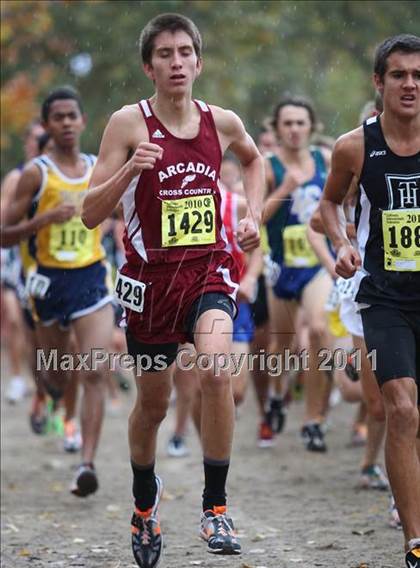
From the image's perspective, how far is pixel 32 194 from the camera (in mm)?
9250

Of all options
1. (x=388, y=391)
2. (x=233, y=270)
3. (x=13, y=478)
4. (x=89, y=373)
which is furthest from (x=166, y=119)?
(x=13, y=478)

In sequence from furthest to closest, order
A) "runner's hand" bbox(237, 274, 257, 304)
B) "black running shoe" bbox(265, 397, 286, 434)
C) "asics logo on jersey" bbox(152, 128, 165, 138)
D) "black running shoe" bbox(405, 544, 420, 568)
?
"black running shoe" bbox(265, 397, 286, 434)
"runner's hand" bbox(237, 274, 257, 304)
"asics logo on jersey" bbox(152, 128, 165, 138)
"black running shoe" bbox(405, 544, 420, 568)

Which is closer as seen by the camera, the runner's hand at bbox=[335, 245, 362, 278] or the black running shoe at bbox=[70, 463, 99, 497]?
the runner's hand at bbox=[335, 245, 362, 278]

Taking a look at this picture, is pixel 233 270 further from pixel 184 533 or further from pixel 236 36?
pixel 236 36

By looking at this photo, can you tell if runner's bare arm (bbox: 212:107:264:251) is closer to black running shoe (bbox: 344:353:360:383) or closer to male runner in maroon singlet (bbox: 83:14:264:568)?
male runner in maroon singlet (bbox: 83:14:264:568)

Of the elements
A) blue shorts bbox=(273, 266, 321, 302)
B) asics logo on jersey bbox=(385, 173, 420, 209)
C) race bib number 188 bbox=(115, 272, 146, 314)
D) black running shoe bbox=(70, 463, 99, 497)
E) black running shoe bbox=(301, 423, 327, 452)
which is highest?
blue shorts bbox=(273, 266, 321, 302)

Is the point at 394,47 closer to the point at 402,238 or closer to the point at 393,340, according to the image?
the point at 402,238

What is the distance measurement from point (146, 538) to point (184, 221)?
1.48m

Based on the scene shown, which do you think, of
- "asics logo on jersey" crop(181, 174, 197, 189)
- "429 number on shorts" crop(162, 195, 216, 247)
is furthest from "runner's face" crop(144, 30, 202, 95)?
"429 number on shorts" crop(162, 195, 216, 247)

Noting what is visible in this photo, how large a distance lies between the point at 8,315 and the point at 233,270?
9.75 metres

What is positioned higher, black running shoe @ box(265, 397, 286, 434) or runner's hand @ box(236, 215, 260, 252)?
runner's hand @ box(236, 215, 260, 252)

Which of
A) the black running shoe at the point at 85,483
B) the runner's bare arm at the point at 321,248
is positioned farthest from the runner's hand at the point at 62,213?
the black running shoe at the point at 85,483

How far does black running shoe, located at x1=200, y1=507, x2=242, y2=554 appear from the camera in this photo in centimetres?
580

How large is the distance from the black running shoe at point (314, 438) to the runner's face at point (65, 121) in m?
3.11
